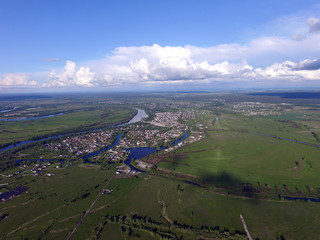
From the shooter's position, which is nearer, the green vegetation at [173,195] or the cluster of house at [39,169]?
the green vegetation at [173,195]

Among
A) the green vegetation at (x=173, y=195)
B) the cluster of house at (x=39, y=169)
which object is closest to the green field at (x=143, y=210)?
the green vegetation at (x=173, y=195)

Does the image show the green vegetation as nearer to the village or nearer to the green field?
the green field

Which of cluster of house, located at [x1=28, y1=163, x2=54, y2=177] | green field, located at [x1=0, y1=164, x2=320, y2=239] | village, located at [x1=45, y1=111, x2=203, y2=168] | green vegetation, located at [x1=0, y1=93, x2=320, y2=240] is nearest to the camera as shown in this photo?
green field, located at [x1=0, y1=164, x2=320, y2=239]

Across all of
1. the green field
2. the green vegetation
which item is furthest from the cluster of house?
the green field

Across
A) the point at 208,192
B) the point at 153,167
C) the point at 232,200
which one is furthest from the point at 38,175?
the point at 232,200

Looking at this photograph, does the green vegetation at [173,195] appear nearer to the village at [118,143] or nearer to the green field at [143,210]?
the green field at [143,210]

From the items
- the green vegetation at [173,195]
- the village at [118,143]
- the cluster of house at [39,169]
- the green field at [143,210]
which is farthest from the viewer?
the village at [118,143]

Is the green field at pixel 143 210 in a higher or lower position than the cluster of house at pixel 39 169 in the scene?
lower

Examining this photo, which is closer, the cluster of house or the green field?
the green field

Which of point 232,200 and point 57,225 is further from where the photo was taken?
point 232,200

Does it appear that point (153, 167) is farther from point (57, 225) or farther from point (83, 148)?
point (83, 148)

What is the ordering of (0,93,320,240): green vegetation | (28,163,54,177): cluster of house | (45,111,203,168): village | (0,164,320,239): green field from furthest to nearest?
(45,111,203,168): village → (28,163,54,177): cluster of house → (0,93,320,240): green vegetation → (0,164,320,239): green field
